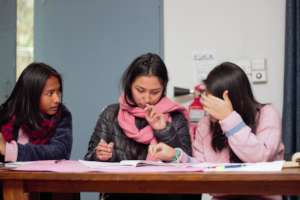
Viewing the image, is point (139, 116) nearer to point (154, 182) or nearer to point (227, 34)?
point (154, 182)

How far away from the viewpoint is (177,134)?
159 centimetres

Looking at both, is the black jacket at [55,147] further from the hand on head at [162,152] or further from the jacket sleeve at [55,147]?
the hand on head at [162,152]

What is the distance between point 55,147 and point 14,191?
1.61 ft

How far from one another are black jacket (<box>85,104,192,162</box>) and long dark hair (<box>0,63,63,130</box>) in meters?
0.25

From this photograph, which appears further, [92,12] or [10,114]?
[92,12]

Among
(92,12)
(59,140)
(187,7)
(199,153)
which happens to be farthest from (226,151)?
(92,12)

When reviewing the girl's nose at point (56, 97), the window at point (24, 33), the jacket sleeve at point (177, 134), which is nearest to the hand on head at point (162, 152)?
the jacket sleeve at point (177, 134)

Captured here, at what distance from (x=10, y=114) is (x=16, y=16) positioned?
899 mm

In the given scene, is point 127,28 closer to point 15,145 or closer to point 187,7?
point 187,7

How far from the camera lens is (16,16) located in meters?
2.52

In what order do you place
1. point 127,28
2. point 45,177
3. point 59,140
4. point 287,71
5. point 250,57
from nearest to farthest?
point 45,177 < point 59,140 < point 287,71 < point 250,57 < point 127,28

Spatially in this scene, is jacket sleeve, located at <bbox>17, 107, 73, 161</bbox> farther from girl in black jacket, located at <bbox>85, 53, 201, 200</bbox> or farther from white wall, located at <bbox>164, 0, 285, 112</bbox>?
white wall, located at <bbox>164, 0, 285, 112</bbox>

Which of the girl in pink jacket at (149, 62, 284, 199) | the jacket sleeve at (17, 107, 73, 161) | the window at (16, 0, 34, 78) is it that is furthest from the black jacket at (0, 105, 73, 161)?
the window at (16, 0, 34, 78)

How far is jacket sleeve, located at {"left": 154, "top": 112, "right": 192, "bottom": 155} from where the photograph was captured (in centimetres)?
153
